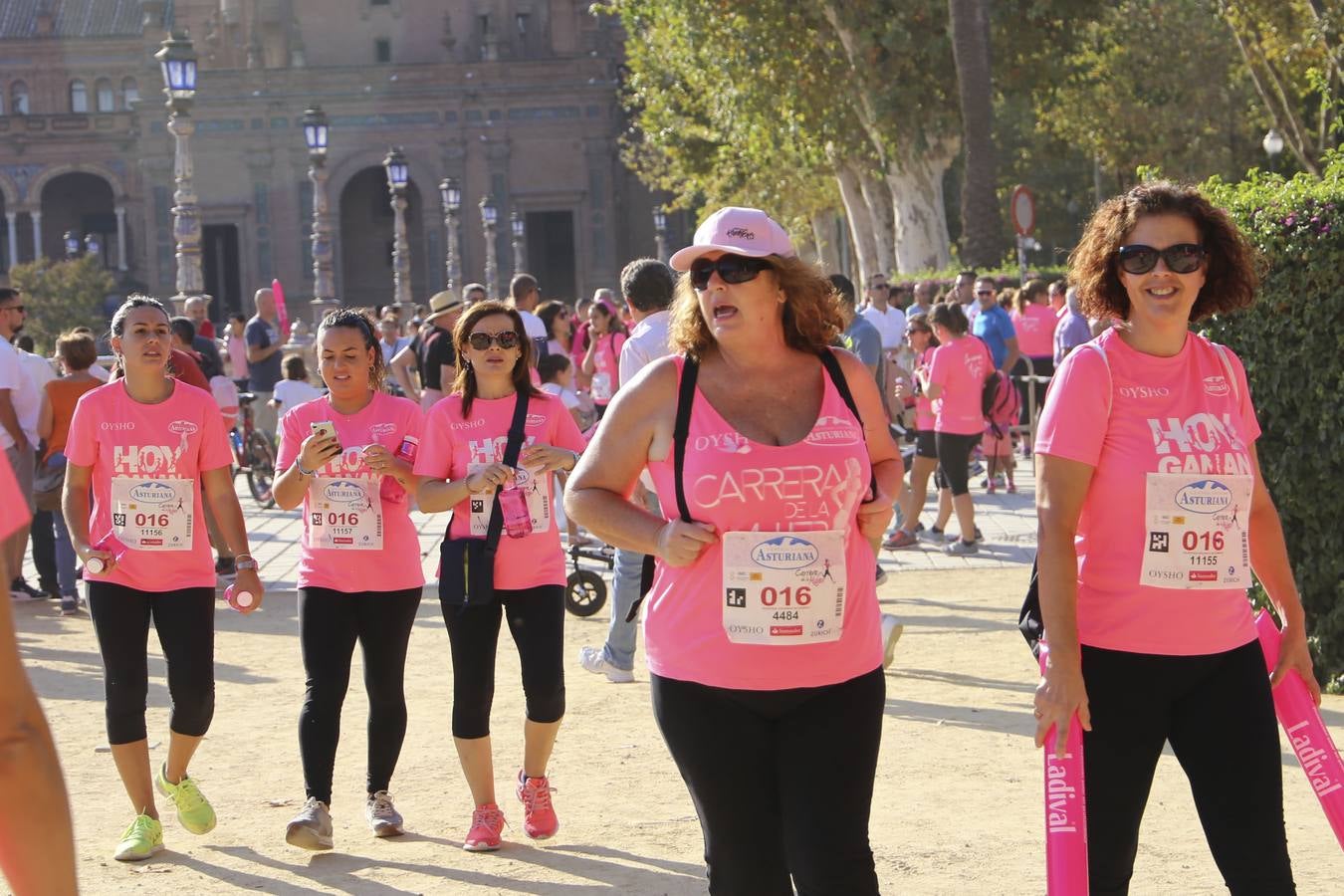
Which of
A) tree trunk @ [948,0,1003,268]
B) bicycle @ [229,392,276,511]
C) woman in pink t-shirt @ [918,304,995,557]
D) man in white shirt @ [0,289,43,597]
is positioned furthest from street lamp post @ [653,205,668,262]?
man in white shirt @ [0,289,43,597]

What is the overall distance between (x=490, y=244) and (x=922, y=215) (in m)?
29.5

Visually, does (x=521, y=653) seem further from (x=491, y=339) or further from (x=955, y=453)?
(x=955, y=453)

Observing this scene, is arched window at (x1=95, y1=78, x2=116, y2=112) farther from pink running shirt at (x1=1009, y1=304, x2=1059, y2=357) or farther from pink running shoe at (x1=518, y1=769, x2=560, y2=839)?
pink running shoe at (x1=518, y1=769, x2=560, y2=839)

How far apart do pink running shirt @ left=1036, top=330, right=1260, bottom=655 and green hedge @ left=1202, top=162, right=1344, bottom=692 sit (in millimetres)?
3910

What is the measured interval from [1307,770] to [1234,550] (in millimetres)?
504

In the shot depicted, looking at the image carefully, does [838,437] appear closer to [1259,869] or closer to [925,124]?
[1259,869]

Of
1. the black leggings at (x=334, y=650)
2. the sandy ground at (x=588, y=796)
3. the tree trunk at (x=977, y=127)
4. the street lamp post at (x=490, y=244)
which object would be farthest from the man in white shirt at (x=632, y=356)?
the street lamp post at (x=490, y=244)

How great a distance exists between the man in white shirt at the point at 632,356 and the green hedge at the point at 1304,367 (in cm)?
245

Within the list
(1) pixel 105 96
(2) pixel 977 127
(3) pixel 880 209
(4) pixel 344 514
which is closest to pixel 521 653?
(4) pixel 344 514

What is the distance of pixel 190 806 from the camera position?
22.0 ft

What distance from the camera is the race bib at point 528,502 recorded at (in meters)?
6.55

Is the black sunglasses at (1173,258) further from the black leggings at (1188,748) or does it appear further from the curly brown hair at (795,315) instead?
the black leggings at (1188,748)

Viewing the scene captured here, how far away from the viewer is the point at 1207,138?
152ft

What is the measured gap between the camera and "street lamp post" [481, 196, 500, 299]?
62.1 meters
